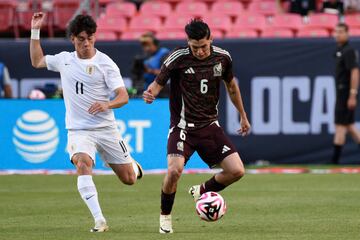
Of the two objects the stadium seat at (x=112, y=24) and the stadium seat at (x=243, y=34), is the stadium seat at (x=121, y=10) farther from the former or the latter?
the stadium seat at (x=243, y=34)

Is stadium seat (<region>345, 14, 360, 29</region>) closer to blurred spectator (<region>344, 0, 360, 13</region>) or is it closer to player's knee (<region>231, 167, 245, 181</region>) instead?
blurred spectator (<region>344, 0, 360, 13</region>)

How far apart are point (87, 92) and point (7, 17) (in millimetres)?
14425

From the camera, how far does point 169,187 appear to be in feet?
35.4

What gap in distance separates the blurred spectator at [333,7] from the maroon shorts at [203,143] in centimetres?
1318

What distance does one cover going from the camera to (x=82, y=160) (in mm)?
10977

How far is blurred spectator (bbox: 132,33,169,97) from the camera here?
19264mm

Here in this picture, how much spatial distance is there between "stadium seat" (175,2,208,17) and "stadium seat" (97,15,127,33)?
4.44 ft

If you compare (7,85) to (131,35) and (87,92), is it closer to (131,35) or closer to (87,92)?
(131,35)

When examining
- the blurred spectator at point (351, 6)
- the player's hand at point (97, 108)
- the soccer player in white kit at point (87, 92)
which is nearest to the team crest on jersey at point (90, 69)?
the soccer player in white kit at point (87, 92)

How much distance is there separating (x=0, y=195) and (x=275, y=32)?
9.54m

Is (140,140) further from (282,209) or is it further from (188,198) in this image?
(282,209)

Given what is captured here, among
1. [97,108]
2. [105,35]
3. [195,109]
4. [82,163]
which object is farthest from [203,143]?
[105,35]

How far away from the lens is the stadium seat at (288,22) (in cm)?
2314

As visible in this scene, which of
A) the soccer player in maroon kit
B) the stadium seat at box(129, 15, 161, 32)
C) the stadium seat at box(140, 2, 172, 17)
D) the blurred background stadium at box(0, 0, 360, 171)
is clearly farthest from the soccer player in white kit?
the stadium seat at box(140, 2, 172, 17)
